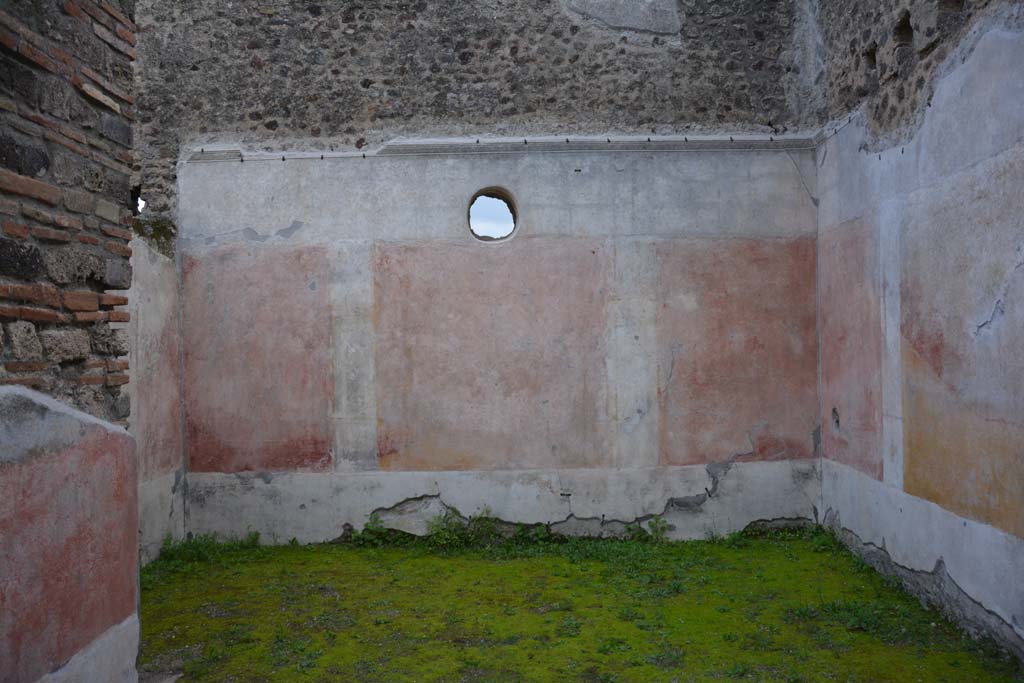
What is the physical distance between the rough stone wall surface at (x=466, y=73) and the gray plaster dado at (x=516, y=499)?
2.95 metres

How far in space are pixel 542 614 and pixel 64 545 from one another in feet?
10.6

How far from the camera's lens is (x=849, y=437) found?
250 inches

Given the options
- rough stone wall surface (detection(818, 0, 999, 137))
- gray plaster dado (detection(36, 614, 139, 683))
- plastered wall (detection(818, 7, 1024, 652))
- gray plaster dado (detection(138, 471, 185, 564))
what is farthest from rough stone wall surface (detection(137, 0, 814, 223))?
gray plaster dado (detection(36, 614, 139, 683))

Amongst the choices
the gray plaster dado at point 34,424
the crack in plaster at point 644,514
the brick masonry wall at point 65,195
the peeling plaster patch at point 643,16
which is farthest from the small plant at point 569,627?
the peeling plaster patch at point 643,16

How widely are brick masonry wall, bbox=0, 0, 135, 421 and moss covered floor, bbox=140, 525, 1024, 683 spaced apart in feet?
7.08

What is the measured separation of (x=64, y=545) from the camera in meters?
2.99

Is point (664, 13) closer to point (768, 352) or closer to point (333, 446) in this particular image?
point (768, 352)

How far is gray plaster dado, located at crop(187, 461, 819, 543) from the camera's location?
6949 millimetres

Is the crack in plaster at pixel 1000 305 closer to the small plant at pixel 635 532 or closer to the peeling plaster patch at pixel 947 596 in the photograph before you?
the peeling plaster patch at pixel 947 596

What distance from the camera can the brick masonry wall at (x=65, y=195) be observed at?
2.91 m

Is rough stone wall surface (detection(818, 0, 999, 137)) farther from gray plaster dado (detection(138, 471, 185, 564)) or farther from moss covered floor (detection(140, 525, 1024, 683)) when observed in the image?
gray plaster dado (detection(138, 471, 185, 564))

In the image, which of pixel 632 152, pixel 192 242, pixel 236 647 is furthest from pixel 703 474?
pixel 192 242

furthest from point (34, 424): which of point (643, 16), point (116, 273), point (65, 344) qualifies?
point (643, 16)

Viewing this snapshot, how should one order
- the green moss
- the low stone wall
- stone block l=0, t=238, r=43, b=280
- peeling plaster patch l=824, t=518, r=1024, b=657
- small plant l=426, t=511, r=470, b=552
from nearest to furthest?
the low stone wall < stone block l=0, t=238, r=43, b=280 < peeling plaster patch l=824, t=518, r=1024, b=657 < the green moss < small plant l=426, t=511, r=470, b=552
